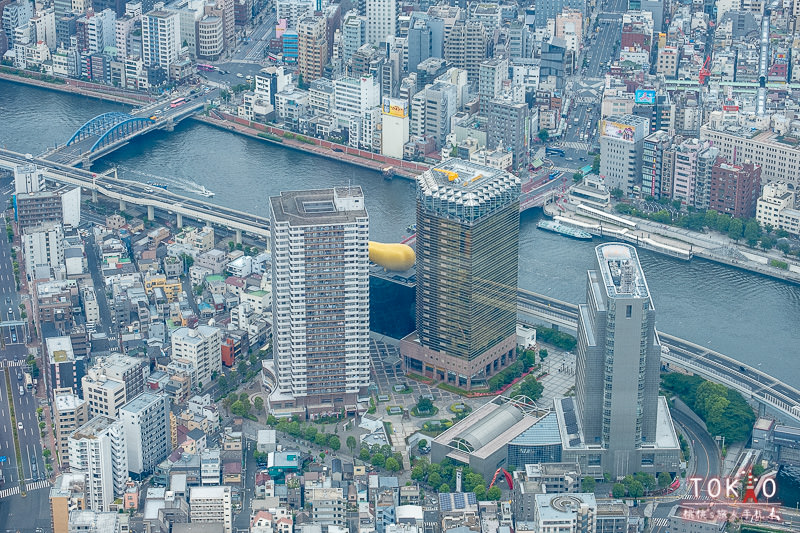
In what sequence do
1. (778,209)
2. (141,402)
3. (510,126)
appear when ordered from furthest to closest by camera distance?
(510,126) → (778,209) → (141,402)

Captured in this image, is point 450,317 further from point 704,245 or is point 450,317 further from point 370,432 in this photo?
point 704,245

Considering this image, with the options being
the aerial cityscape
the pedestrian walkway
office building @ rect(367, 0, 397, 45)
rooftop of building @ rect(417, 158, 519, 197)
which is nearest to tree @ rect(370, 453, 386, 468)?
the aerial cityscape

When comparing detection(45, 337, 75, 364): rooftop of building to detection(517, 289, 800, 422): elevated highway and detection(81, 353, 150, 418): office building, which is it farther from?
detection(517, 289, 800, 422): elevated highway

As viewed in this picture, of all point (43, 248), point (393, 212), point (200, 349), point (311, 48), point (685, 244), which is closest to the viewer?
point (200, 349)

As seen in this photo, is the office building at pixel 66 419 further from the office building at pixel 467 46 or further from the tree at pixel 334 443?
the office building at pixel 467 46

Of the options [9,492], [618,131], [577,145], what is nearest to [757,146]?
[618,131]

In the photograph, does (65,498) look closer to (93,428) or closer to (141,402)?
(93,428)

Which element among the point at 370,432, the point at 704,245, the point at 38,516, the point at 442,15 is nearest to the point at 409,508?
the point at 370,432
